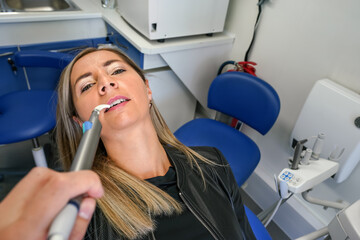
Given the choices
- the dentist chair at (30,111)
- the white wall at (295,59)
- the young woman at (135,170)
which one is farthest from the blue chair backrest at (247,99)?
the dentist chair at (30,111)

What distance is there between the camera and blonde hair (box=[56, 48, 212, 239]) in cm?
67

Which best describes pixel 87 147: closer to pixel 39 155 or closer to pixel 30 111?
pixel 30 111

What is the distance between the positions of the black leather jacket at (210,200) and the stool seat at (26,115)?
719 millimetres

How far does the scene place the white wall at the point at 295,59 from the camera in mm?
1173

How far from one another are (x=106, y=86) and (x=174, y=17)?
821 millimetres

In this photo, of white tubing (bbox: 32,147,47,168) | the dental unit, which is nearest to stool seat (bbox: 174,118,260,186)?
the dental unit

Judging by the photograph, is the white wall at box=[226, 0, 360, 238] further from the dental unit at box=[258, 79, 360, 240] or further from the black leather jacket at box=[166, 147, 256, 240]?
the black leather jacket at box=[166, 147, 256, 240]

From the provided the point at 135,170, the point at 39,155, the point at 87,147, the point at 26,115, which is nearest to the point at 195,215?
the point at 135,170

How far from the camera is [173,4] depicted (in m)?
1.38

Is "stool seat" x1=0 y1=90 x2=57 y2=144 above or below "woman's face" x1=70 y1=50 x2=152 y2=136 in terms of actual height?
below

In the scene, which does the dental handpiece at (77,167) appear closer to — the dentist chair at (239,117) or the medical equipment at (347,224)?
the medical equipment at (347,224)

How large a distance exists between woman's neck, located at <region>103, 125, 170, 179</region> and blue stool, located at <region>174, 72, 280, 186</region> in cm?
58

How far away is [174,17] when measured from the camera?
1.43 metres

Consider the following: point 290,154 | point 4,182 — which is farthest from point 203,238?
point 4,182
